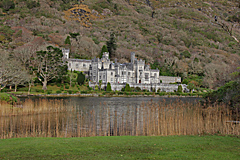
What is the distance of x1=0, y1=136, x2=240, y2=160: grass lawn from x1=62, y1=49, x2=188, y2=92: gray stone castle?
61502 mm

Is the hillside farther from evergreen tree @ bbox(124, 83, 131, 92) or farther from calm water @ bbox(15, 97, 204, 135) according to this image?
calm water @ bbox(15, 97, 204, 135)

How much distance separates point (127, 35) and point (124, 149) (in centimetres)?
14059

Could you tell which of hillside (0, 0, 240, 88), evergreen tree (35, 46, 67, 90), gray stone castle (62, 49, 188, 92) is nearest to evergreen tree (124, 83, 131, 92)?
gray stone castle (62, 49, 188, 92)

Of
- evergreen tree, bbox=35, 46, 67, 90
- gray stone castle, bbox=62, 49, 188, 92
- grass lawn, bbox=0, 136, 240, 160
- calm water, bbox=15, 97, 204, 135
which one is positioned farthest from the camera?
gray stone castle, bbox=62, 49, 188, 92

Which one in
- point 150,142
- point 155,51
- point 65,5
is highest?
point 65,5

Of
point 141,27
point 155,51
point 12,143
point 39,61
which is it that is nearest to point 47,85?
point 39,61

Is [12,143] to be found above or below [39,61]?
below

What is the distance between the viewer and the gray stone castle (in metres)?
76.6

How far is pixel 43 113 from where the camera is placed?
26250mm

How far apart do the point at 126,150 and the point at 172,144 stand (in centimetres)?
253

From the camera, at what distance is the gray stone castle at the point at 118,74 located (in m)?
76.6

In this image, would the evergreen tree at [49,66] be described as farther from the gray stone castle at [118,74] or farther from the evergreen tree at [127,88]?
the evergreen tree at [127,88]

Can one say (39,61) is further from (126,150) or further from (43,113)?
(126,150)

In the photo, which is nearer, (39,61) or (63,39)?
(39,61)
